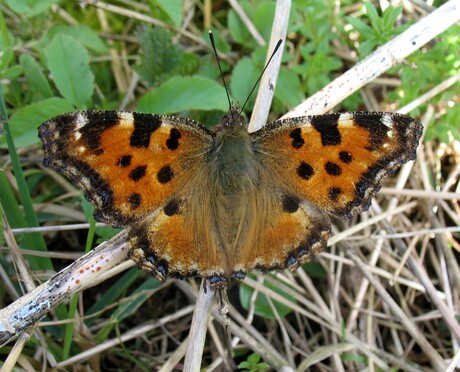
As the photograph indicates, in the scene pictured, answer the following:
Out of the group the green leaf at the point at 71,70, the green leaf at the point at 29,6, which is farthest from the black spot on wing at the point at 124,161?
the green leaf at the point at 29,6

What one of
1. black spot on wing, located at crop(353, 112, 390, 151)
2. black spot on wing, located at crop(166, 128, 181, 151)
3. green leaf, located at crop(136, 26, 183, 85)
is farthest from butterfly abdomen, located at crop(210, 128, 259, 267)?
green leaf, located at crop(136, 26, 183, 85)

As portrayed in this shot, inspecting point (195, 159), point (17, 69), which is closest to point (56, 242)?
point (17, 69)

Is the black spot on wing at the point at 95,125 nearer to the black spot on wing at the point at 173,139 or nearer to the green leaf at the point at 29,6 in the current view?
the black spot on wing at the point at 173,139

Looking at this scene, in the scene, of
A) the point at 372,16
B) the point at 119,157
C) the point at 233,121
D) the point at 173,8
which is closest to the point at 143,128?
the point at 119,157

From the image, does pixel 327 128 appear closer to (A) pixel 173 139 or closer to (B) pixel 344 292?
(A) pixel 173 139

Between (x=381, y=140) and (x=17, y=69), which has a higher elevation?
(x=17, y=69)

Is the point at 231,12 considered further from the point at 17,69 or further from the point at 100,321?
the point at 100,321
